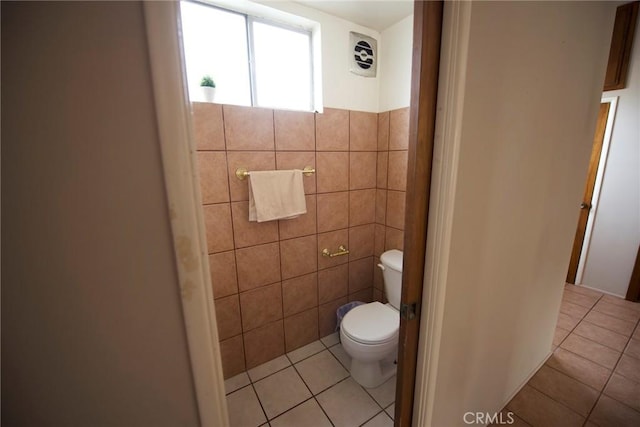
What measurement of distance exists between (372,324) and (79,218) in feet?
5.09

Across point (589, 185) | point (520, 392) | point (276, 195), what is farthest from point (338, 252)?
point (589, 185)

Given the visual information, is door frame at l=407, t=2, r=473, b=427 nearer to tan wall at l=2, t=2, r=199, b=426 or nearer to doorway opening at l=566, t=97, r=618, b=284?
tan wall at l=2, t=2, r=199, b=426

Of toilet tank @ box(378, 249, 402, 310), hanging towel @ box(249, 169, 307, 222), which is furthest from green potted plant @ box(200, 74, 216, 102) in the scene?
toilet tank @ box(378, 249, 402, 310)

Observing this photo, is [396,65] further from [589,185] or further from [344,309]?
[589,185]

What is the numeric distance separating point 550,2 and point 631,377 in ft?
7.11

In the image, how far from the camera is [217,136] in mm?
1413

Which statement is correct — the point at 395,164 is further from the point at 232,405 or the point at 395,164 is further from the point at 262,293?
the point at 232,405

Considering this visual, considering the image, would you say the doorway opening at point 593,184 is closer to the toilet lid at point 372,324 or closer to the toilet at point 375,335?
the toilet at point 375,335

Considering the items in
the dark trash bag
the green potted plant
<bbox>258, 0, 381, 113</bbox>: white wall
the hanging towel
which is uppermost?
<bbox>258, 0, 381, 113</bbox>: white wall

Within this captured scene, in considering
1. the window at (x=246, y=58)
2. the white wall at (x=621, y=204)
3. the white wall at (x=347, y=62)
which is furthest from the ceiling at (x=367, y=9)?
the white wall at (x=621, y=204)

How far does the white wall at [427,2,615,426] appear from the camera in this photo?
76 cm

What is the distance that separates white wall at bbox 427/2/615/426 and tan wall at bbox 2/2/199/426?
0.73 metres

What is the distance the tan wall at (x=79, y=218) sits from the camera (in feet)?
1.07

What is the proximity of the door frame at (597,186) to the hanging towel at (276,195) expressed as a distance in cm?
268
